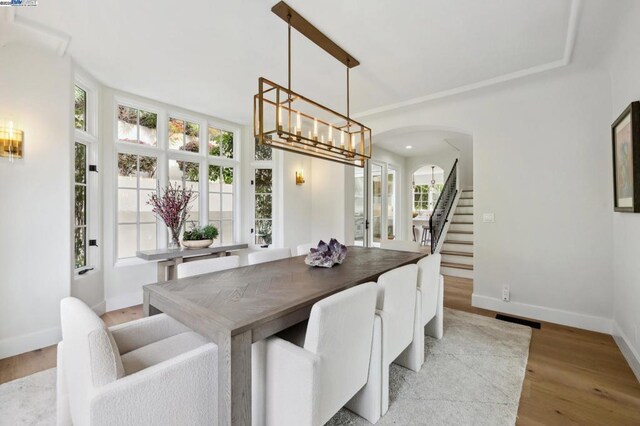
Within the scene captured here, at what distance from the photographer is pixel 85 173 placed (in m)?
3.21

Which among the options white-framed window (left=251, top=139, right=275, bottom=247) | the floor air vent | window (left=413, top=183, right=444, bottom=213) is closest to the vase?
white-framed window (left=251, top=139, right=275, bottom=247)

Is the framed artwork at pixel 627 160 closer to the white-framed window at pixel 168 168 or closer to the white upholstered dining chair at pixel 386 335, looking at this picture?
the white upholstered dining chair at pixel 386 335

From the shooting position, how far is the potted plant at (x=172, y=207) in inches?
145

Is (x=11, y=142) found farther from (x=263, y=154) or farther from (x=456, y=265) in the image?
(x=456, y=265)

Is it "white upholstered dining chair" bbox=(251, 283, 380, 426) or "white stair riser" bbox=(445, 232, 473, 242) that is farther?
"white stair riser" bbox=(445, 232, 473, 242)

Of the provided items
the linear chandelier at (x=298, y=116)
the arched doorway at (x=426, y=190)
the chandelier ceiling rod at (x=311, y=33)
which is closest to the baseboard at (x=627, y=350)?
the linear chandelier at (x=298, y=116)

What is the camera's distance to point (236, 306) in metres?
1.43

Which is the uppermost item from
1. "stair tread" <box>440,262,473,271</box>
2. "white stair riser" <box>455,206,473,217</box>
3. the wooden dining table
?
"white stair riser" <box>455,206,473,217</box>

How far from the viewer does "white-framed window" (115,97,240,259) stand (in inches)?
143

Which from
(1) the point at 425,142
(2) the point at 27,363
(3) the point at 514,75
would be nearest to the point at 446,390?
(3) the point at 514,75

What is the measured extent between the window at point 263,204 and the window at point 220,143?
0.58 metres

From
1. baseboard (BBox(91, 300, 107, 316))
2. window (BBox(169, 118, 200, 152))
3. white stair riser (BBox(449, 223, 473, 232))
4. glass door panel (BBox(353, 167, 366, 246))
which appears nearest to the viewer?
A: baseboard (BBox(91, 300, 107, 316))

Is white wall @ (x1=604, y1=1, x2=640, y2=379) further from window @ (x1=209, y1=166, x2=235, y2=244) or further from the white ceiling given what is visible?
window @ (x1=209, y1=166, x2=235, y2=244)

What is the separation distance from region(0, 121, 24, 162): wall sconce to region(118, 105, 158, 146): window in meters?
1.17
